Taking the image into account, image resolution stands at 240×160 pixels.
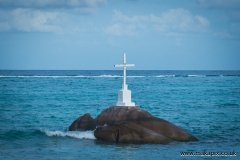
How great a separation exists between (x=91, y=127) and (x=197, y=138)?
464 cm

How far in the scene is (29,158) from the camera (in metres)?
18.8

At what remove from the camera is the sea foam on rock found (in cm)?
2044

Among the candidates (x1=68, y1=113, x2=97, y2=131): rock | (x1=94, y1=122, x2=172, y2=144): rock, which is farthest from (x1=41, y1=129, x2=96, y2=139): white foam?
(x1=94, y1=122, x2=172, y2=144): rock

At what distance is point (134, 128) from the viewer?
66.5 ft

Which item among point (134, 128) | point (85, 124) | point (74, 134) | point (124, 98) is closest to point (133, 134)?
point (134, 128)

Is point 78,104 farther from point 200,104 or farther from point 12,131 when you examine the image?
point 12,131

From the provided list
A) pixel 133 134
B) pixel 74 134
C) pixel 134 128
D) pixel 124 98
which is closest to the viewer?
pixel 134 128

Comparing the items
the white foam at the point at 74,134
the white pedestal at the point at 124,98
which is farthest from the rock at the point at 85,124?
the white pedestal at the point at 124,98

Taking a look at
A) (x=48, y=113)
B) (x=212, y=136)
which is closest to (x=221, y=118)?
(x=212, y=136)

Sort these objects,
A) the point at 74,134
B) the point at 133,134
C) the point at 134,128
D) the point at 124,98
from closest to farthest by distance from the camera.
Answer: the point at 134,128
the point at 133,134
the point at 124,98
the point at 74,134

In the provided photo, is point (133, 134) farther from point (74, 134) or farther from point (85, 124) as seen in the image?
point (74, 134)

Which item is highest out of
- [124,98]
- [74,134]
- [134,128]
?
[124,98]

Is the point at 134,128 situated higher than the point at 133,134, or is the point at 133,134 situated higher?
the point at 134,128

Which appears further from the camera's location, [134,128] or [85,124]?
[85,124]
